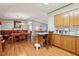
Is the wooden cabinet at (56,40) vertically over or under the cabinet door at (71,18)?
under

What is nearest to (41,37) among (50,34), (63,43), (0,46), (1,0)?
(50,34)

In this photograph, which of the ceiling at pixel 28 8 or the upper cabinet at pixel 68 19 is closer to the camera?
the upper cabinet at pixel 68 19

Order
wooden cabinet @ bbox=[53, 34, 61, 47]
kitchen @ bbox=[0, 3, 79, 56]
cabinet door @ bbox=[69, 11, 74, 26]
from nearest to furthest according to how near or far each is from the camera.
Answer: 1. kitchen @ bbox=[0, 3, 79, 56]
2. cabinet door @ bbox=[69, 11, 74, 26]
3. wooden cabinet @ bbox=[53, 34, 61, 47]

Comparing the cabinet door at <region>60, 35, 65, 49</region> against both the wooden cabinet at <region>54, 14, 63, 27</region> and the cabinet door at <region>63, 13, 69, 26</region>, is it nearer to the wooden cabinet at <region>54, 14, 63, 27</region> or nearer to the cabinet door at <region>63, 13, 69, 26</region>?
the cabinet door at <region>63, 13, 69, 26</region>

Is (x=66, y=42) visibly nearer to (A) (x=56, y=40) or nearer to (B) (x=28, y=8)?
(A) (x=56, y=40)

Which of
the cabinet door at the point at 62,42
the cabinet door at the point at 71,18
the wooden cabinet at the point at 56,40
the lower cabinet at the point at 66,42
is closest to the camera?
the lower cabinet at the point at 66,42

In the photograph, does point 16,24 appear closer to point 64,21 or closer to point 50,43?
point 50,43

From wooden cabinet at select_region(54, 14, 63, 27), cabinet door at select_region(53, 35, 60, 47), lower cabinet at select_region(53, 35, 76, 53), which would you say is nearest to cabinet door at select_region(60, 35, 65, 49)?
lower cabinet at select_region(53, 35, 76, 53)

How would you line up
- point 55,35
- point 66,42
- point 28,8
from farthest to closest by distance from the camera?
point 28,8, point 55,35, point 66,42

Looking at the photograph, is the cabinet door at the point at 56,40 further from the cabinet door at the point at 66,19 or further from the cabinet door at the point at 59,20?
the cabinet door at the point at 66,19

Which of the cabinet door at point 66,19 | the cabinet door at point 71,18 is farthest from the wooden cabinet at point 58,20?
the cabinet door at point 71,18

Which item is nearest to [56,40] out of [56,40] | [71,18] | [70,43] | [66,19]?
[56,40]

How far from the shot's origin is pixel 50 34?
6797mm

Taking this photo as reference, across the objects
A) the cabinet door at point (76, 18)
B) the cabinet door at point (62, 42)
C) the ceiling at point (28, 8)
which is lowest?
the cabinet door at point (62, 42)
